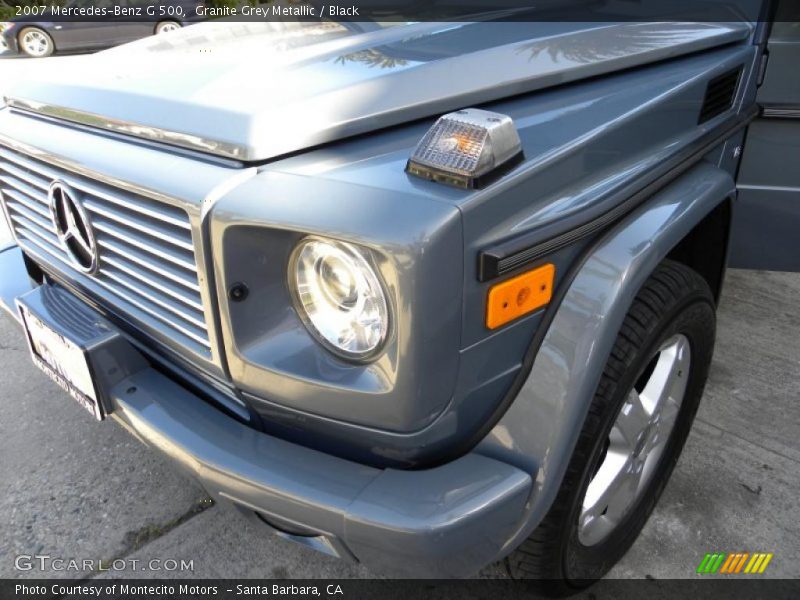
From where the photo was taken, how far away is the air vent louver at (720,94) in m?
1.91

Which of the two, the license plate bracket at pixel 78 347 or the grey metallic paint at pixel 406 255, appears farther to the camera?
the license plate bracket at pixel 78 347

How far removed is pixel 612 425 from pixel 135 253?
120cm

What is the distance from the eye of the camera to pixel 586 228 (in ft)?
4.54

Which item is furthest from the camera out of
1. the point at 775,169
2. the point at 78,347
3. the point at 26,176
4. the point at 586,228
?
the point at 775,169

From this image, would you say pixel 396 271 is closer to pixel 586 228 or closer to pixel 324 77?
pixel 586 228

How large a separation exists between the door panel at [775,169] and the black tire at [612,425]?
0.80 m

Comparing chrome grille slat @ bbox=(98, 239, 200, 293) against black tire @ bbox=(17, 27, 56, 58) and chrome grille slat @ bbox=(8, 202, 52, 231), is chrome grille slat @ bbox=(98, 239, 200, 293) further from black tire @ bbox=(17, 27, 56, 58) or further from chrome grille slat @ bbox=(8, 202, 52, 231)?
black tire @ bbox=(17, 27, 56, 58)

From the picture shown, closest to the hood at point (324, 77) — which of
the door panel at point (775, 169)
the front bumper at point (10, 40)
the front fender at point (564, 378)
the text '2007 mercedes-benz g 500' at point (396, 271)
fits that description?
the text '2007 mercedes-benz g 500' at point (396, 271)

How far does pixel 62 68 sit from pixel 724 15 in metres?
2.14

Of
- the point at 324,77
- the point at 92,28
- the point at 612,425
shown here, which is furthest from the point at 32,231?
the point at 92,28

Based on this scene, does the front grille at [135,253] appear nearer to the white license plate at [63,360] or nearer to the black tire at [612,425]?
the white license plate at [63,360]

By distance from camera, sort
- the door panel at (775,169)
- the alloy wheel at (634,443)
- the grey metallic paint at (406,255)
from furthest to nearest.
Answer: the door panel at (775,169) → the alloy wheel at (634,443) → the grey metallic paint at (406,255)

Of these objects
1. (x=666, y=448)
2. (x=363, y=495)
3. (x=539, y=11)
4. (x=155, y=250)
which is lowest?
(x=666, y=448)

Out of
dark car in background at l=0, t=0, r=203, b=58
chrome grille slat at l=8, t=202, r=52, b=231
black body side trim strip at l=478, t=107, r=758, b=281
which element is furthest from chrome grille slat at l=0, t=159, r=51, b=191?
dark car in background at l=0, t=0, r=203, b=58
